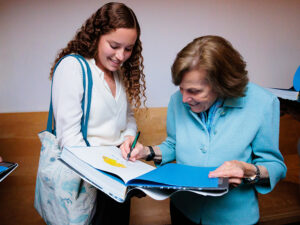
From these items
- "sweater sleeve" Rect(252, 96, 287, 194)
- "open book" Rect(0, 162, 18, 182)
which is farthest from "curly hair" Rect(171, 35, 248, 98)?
"open book" Rect(0, 162, 18, 182)

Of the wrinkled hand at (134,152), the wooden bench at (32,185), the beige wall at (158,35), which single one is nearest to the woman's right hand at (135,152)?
the wrinkled hand at (134,152)

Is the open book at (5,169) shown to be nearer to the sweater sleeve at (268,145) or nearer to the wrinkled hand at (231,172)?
the wrinkled hand at (231,172)

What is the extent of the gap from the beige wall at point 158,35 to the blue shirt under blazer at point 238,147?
0.93 m

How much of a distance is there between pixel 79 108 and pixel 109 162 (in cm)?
25

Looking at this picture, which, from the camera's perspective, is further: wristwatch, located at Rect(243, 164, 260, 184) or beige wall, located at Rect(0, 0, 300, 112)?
beige wall, located at Rect(0, 0, 300, 112)

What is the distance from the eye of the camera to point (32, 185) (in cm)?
159

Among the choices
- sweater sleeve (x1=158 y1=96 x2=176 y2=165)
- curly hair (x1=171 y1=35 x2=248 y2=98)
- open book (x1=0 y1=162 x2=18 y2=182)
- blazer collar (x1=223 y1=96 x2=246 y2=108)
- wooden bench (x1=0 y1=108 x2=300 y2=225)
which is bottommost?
wooden bench (x1=0 y1=108 x2=300 y2=225)

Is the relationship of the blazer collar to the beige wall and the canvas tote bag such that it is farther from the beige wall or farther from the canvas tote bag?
the beige wall

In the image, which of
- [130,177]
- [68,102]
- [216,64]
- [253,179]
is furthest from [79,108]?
[253,179]

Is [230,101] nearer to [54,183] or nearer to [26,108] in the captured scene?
[54,183]

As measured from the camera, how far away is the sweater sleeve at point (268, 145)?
81cm

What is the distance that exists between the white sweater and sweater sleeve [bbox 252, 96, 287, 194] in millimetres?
568

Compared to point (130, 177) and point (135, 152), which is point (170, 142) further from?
point (130, 177)

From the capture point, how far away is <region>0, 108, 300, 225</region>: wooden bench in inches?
61.1
